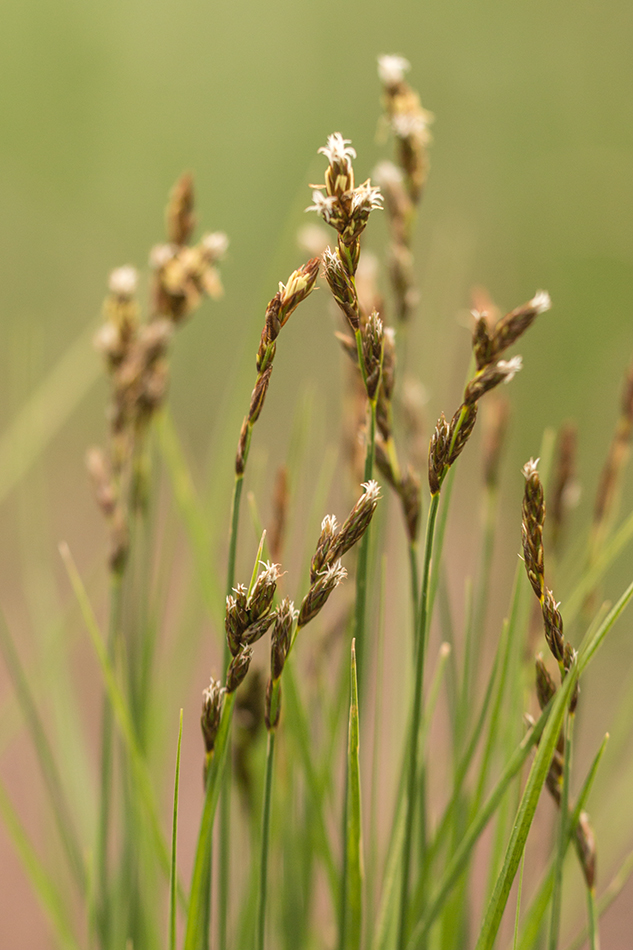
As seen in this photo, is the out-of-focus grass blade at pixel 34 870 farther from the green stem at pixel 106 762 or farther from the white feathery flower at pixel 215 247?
the white feathery flower at pixel 215 247

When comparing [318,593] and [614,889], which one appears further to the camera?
[614,889]

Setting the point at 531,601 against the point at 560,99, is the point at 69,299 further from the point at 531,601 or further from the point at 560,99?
the point at 531,601

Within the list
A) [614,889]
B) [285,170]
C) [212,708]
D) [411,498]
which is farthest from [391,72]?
[285,170]

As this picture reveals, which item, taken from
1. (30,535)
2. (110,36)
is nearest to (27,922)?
(30,535)

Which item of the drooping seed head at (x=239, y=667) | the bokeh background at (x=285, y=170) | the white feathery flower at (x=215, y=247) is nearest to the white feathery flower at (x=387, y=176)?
the white feathery flower at (x=215, y=247)

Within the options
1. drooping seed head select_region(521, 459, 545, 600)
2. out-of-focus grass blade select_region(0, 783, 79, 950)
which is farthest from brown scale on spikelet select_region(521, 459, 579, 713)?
out-of-focus grass blade select_region(0, 783, 79, 950)

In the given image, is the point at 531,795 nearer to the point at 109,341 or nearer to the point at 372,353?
the point at 372,353
